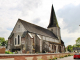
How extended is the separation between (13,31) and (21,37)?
4.98 meters

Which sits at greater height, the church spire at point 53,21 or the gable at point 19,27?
the church spire at point 53,21

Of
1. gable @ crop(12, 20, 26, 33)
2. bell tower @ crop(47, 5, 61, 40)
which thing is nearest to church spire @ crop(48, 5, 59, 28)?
bell tower @ crop(47, 5, 61, 40)

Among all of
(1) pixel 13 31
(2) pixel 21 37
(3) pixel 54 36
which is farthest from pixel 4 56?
(3) pixel 54 36

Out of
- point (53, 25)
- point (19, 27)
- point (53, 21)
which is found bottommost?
point (19, 27)

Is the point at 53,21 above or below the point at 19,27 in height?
above

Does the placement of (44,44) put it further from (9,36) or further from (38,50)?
(9,36)

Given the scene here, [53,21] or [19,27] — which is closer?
[19,27]

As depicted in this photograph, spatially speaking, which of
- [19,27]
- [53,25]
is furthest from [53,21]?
[19,27]

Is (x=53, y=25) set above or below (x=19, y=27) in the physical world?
above

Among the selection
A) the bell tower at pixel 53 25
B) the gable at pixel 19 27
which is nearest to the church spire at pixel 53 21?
the bell tower at pixel 53 25

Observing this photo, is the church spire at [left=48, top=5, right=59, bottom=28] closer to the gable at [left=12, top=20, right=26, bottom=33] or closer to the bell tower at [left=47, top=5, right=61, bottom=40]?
the bell tower at [left=47, top=5, right=61, bottom=40]

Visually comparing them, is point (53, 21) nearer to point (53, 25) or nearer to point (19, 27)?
point (53, 25)

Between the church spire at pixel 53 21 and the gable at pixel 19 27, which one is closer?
the gable at pixel 19 27

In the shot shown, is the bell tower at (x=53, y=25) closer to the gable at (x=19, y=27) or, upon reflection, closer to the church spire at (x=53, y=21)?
the church spire at (x=53, y=21)
